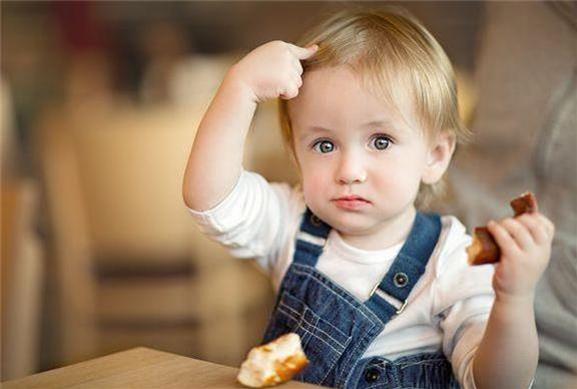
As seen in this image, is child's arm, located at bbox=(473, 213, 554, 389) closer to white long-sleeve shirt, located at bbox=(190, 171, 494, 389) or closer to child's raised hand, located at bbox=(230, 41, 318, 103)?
white long-sleeve shirt, located at bbox=(190, 171, 494, 389)

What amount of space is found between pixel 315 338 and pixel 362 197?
15 centimetres

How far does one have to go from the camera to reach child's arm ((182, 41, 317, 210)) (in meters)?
0.96

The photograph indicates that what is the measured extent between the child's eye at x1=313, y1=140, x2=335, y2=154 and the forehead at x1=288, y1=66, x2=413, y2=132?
21 mm

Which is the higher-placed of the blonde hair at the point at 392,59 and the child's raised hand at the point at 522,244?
the blonde hair at the point at 392,59

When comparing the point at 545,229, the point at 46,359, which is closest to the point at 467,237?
the point at 545,229

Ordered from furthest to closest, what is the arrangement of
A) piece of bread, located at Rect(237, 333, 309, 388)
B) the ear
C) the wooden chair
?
the wooden chair < the ear < piece of bread, located at Rect(237, 333, 309, 388)

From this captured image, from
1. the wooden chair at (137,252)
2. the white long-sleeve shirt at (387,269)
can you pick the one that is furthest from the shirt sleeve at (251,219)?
the wooden chair at (137,252)

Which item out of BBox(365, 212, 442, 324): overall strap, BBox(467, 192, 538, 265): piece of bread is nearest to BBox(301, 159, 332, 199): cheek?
BBox(365, 212, 442, 324): overall strap

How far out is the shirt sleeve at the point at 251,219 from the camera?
1041 mm

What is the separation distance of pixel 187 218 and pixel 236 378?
2.28m

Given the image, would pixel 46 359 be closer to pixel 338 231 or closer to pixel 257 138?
pixel 257 138

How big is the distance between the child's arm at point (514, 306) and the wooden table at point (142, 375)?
7.2 inches

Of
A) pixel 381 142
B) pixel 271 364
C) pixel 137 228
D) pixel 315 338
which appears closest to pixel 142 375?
pixel 271 364

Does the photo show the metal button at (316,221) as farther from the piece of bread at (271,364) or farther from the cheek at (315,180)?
the piece of bread at (271,364)
